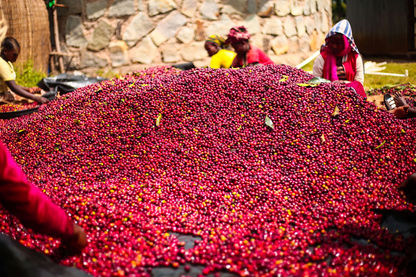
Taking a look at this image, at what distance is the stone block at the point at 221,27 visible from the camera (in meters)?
6.00

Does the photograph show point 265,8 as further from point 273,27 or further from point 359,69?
point 359,69

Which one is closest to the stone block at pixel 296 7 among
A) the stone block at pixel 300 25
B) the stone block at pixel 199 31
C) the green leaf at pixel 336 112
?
the stone block at pixel 300 25

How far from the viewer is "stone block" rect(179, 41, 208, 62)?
5.98 meters

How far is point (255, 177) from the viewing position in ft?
6.71

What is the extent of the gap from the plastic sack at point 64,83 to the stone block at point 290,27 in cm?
383

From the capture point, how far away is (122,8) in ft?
18.6

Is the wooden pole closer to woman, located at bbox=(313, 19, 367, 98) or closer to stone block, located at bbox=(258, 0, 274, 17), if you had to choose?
stone block, located at bbox=(258, 0, 274, 17)

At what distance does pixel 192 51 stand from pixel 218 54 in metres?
1.16

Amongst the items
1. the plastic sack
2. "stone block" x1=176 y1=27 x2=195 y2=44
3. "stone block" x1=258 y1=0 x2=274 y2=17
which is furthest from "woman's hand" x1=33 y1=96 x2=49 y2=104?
"stone block" x1=258 y1=0 x2=274 y2=17

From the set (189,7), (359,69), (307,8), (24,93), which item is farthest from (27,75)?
(307,8)

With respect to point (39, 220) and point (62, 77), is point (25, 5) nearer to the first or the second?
point (62, 77)

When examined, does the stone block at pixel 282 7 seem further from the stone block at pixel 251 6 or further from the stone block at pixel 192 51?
the stone block at pixel 192 51

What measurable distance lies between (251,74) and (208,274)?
204cm

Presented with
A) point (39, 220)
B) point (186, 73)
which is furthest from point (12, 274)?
point (186, 73)
